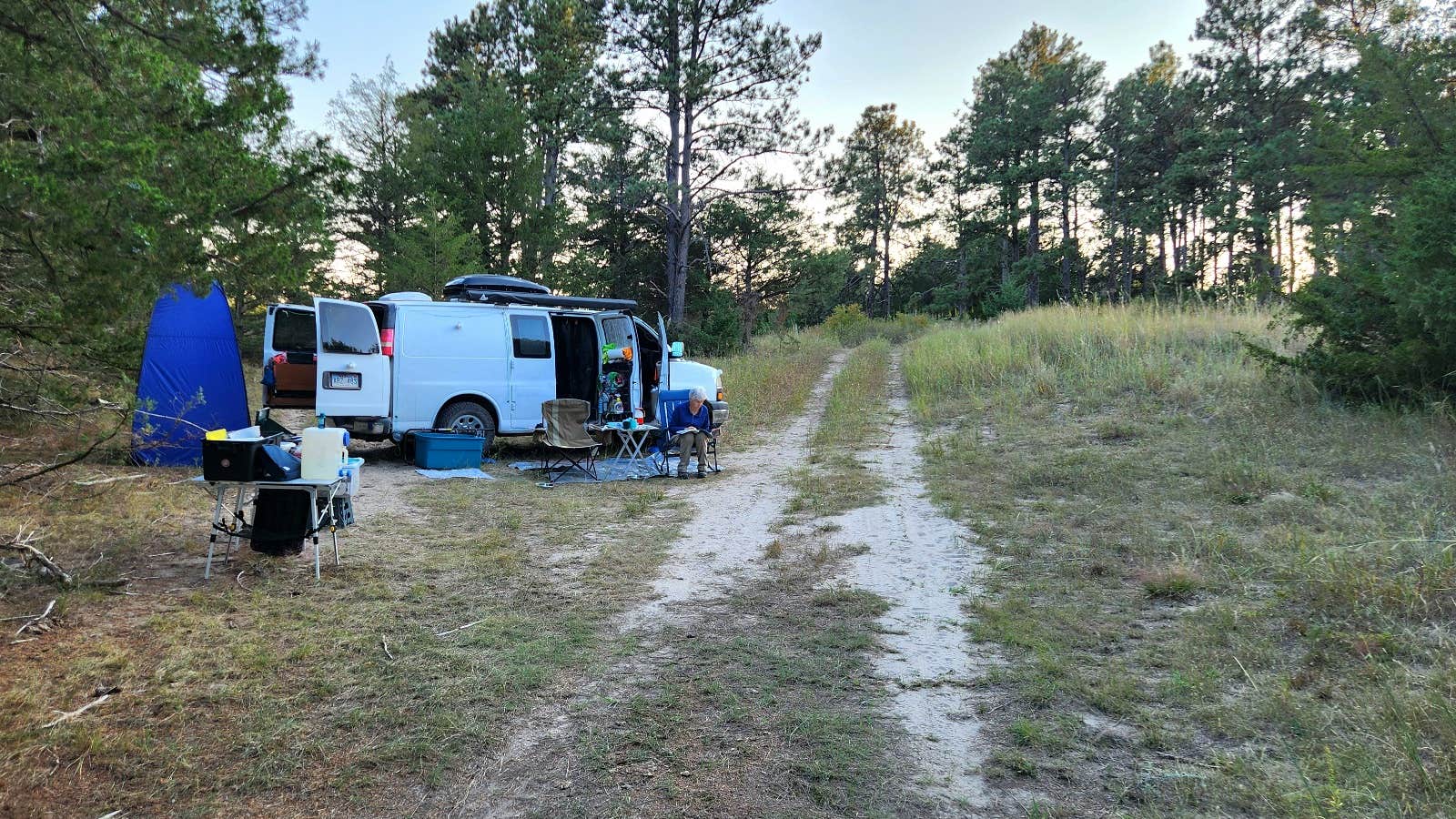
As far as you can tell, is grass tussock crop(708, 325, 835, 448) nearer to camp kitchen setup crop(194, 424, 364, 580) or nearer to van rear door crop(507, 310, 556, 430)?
van rear door crop(507, 310, 556, 430)

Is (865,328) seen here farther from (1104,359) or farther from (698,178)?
(1104,359)

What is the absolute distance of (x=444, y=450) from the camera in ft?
30.1

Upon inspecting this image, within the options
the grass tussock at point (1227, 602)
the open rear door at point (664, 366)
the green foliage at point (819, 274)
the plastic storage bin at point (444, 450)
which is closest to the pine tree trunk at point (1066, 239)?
the green foliage at point (819, 274)

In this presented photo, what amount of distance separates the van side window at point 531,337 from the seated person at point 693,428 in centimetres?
213

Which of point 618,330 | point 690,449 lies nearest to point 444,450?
point 618,330

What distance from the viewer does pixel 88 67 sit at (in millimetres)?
3516

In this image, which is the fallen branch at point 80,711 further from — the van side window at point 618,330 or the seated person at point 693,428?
the van side window at point 618,330

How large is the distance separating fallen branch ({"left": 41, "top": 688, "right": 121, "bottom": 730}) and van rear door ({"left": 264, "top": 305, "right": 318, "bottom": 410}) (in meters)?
6.27

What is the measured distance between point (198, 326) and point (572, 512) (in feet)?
16.9

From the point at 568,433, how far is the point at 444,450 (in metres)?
1.54

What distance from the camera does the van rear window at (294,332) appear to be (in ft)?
31.0

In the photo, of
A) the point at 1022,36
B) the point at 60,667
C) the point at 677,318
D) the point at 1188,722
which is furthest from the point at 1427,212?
the point at 1022,36

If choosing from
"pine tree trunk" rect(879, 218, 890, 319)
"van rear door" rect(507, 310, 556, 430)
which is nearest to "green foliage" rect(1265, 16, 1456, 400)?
"van rear door" rect(507, 310, 556, 430)

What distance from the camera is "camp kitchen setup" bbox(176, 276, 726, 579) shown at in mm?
8906
